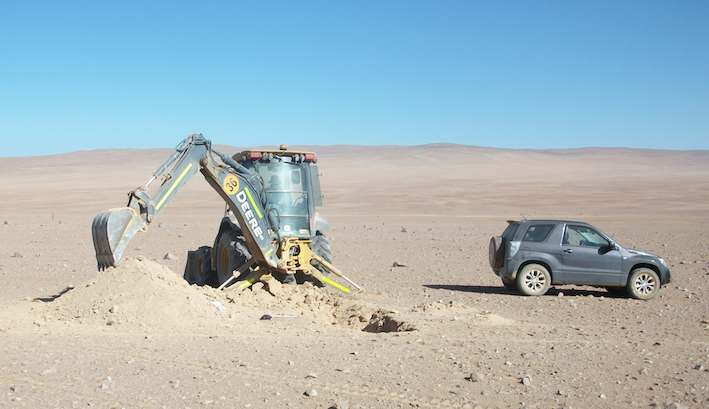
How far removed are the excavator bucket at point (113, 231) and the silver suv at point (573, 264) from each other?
7.37 metres

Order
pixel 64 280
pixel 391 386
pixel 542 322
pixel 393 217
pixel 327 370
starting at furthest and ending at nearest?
pixel 393 217 < pixel 64 280 < pixel 542 322 < pixel 327 370 < pixel 391 386

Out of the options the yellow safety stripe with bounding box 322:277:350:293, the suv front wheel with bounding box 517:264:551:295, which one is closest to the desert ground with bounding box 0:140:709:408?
the yellow safety stripe with bounding box 322:277:350:293

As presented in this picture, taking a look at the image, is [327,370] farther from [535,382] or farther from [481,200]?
[481,200]

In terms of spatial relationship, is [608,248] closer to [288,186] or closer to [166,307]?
[288,186]

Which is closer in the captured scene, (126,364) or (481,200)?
(126,364)

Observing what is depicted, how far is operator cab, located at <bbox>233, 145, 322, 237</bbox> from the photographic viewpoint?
Answer: 12359 millimetres

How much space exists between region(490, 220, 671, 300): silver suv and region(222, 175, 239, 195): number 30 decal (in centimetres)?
562

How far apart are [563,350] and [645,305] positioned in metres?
5.27

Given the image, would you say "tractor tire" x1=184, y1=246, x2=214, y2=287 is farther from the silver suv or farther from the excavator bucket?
the silver suv

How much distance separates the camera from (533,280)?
43.0ft

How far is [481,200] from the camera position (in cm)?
5269

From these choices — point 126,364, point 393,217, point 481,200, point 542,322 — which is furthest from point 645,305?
point 481,200

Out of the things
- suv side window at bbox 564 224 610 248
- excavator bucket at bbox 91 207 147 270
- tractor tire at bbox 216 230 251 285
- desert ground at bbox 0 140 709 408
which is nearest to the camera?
desert ground at bbox 0 140 709 408

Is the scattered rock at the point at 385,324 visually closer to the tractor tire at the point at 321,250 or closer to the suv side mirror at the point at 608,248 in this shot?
the tractor tire at the point at 321,250
